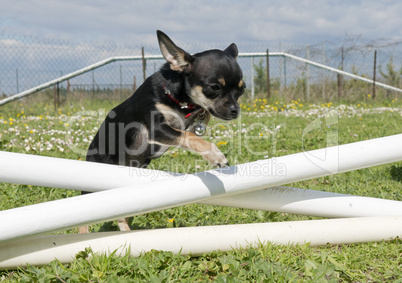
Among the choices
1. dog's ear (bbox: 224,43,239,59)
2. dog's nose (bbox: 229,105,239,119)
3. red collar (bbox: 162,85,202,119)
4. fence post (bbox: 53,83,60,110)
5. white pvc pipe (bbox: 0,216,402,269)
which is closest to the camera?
white pvc pipe (bbox: 0,216,402,269)

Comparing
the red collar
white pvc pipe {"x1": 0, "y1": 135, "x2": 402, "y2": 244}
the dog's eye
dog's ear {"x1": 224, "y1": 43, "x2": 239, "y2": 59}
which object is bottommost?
white pvc pipe {"x1": 0, "y1": 135, "x2": 402, "y2": 244}

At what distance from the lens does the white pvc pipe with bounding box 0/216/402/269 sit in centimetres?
256

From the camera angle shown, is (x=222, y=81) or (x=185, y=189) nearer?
(x=185, y=189)

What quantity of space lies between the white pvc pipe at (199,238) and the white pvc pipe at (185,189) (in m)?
0.25

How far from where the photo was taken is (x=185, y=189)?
2467mm

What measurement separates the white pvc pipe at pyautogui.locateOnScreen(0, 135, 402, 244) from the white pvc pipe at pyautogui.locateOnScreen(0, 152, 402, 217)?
0.50 ft

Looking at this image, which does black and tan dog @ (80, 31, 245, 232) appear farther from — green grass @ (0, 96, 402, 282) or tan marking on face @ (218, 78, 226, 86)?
green grass @ (0, 96, 402, 282)

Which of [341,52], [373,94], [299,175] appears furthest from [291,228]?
[341,52]

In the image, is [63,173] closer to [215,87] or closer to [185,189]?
[185,189]

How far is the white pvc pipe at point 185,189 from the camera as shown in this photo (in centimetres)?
233

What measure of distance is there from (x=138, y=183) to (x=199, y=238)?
561 mm

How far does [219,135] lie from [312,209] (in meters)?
4.45

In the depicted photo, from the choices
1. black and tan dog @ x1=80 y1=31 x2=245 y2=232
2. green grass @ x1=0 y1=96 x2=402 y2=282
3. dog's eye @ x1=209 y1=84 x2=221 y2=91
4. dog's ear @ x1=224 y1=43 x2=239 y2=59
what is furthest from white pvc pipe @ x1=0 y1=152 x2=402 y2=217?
dog's ear @ x1=224 y1=43 x2=239 y2=59

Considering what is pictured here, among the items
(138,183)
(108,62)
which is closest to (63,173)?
Answer: (138,183)
